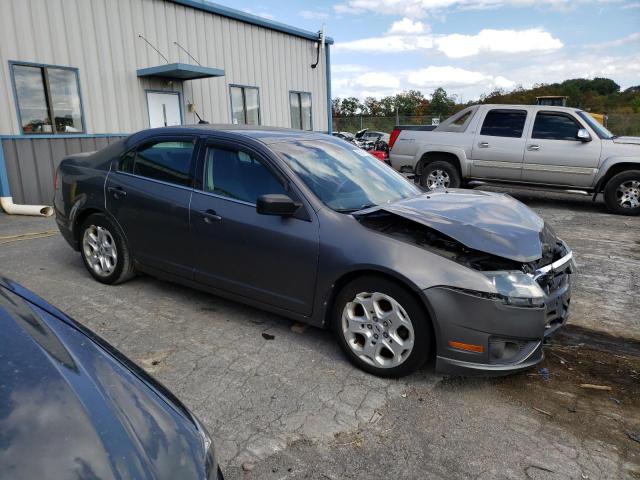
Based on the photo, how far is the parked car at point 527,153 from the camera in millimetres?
8656

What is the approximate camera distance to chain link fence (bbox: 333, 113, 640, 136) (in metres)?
25.3

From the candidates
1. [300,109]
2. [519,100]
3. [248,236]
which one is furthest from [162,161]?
[519,100]

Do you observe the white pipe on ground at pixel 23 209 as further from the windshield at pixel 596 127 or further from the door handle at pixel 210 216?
the windshield at pixel 596 127

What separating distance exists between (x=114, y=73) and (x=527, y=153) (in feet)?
28.5

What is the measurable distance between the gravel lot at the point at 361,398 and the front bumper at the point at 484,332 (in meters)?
0.24

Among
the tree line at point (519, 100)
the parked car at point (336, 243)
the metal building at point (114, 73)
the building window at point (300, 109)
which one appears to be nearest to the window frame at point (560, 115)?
the parked car at point (336, 243)

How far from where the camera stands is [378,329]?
3119 millimetres

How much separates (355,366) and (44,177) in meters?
8.57

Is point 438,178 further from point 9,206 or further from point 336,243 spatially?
point 9,206

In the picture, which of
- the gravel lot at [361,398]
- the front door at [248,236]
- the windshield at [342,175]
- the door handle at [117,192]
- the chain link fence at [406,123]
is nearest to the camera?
the gravel lot at [361,398]

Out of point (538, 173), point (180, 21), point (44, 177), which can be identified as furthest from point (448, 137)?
point (44, 177)

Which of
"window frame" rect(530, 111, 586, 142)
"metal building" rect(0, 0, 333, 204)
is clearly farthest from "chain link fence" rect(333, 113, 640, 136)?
"window frame" rect(530, 111, 586, 142)

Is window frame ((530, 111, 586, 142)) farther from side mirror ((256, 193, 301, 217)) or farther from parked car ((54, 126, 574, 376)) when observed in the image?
side mirror ((256, 193, 301, 217))

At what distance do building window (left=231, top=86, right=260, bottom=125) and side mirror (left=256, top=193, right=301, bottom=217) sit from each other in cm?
1070
